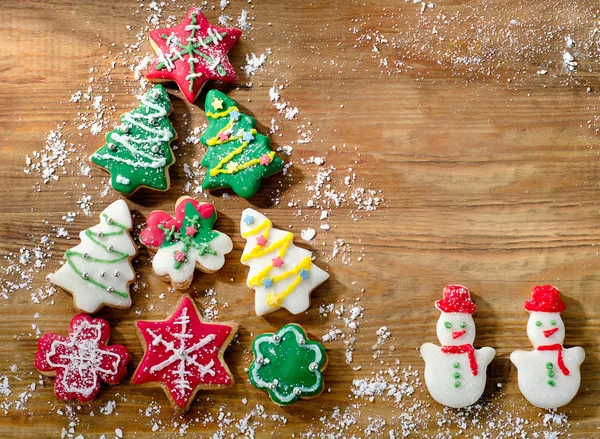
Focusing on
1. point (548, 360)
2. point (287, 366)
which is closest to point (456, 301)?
point (548, 360)

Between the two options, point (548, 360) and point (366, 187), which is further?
point (366, 187)

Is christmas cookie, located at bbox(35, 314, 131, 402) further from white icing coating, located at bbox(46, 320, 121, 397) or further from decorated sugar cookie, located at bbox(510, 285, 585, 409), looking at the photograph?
decorated sugar cookie, located at bbox(510, 285, 585, 409)

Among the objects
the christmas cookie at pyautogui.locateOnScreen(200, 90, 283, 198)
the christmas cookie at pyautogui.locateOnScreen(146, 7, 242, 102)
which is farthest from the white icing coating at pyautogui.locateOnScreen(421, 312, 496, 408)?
the christmas cookie at pyautogui.locateOnScreen(146, 7, 242, 102)

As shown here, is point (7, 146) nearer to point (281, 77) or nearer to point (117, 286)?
point (117, 286)

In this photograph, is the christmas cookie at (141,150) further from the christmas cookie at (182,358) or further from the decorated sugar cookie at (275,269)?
the christmas cookie at (182,358)

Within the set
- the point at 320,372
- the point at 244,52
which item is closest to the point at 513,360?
the point at 320,372

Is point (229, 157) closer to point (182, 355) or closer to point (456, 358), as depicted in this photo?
point (182, 355)

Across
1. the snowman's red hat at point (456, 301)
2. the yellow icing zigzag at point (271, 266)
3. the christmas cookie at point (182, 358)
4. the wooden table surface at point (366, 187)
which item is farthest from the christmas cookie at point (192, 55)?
the snowman's red hat at point (456, 301)
